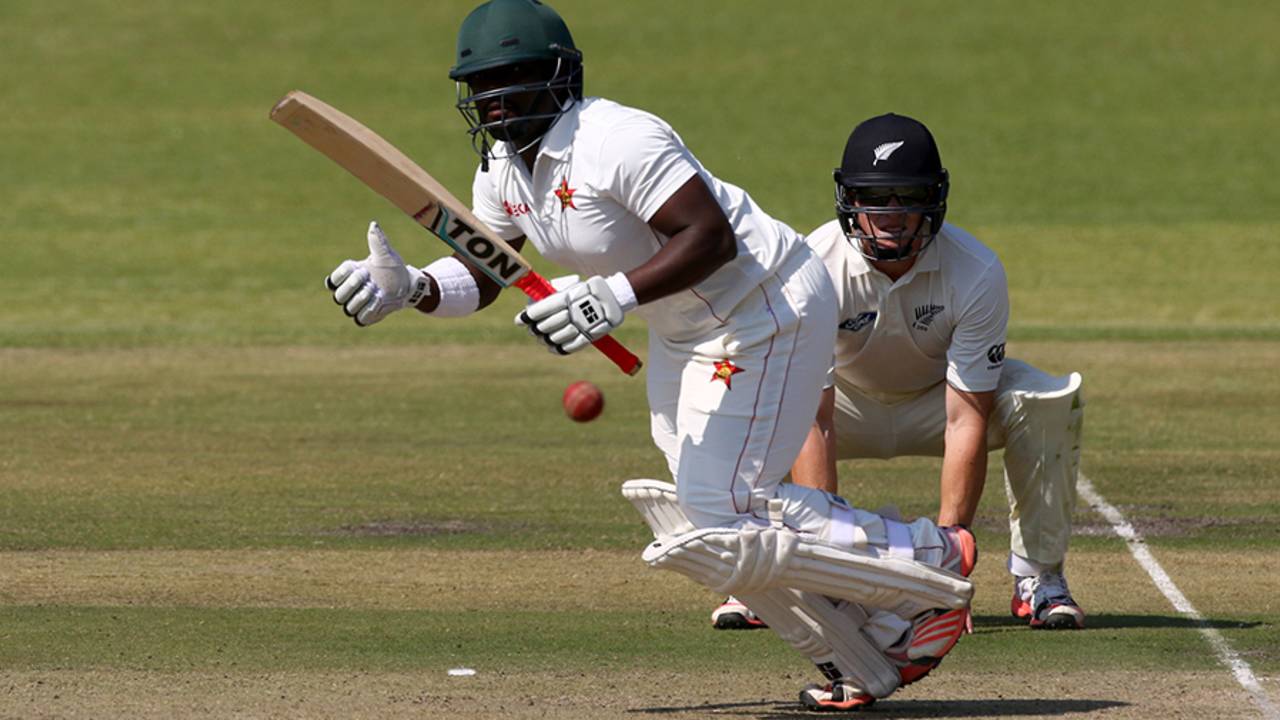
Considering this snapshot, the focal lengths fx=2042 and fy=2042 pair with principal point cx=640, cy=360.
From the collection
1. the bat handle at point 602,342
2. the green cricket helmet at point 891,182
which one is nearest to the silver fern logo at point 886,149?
the green cricket helmet at point 891,182

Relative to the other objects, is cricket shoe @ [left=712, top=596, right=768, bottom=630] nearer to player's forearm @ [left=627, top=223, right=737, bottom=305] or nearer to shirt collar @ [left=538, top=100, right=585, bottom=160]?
player's forearm @ [left=627, top=223, right=737, bottom=305]

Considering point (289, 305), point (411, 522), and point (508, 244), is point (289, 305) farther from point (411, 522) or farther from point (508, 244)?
point (508, 244)

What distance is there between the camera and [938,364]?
6941mm

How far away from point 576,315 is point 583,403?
5875 mm

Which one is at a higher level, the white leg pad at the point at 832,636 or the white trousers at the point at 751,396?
the white trousers at the point at 751,396

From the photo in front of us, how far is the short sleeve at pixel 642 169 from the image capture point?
5.25 meters

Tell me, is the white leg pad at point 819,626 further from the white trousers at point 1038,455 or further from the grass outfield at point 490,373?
the white trousers at point 1038,455

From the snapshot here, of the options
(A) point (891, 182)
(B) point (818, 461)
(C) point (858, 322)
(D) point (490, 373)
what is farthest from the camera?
(D) point (490, 373)

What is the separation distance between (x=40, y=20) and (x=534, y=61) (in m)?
30.1

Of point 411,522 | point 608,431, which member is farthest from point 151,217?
point 411,522

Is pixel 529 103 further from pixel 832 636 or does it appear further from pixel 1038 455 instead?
pixel 1038 455

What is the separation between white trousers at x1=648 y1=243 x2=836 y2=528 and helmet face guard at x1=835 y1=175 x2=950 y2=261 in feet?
2.71

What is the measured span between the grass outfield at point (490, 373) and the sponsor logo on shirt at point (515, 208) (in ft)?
4.33

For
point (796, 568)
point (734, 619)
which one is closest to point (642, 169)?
point (796, 568)
